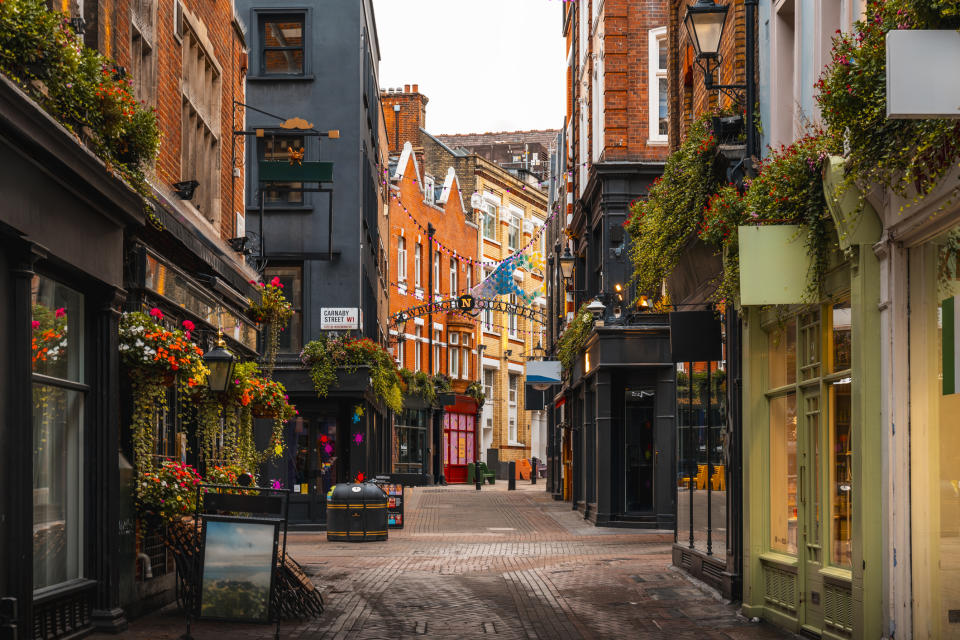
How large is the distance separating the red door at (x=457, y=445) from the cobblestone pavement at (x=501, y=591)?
28697 millimetres

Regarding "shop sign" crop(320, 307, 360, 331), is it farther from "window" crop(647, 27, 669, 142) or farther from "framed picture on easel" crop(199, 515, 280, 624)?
"framed picture on easel" crop(199, 515, 280, 624)

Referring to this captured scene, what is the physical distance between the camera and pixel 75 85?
952cm

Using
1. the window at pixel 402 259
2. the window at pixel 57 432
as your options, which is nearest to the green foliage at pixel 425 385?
the window at pixel 402 259

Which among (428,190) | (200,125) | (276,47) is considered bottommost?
(200,125)

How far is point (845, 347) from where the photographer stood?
10.0 metres

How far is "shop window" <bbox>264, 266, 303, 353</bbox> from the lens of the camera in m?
27.6

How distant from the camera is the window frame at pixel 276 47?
29.2 m

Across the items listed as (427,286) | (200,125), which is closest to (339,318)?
(200,125)

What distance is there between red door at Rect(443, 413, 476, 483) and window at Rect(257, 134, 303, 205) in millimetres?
26279

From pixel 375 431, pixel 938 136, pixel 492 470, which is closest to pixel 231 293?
pixel 938 136

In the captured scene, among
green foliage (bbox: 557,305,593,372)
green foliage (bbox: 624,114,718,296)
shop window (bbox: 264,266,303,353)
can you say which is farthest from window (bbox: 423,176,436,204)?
green foliage (bbox: 624,114,718,296)

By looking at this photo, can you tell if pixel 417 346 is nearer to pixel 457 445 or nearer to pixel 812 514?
pixel 457 445

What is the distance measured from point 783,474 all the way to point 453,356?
43.7 m

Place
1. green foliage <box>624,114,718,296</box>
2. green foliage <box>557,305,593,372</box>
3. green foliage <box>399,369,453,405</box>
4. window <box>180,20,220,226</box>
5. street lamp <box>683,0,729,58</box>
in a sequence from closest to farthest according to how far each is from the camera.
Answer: street lamp <box>683,0,729,58</box>, green foliage <box>624,114,718,296</box>, window <box>180,20,220,226</box>, green foliage <box>557,305,593,372</box>, green foliage <box>399,369,453,405</box>
